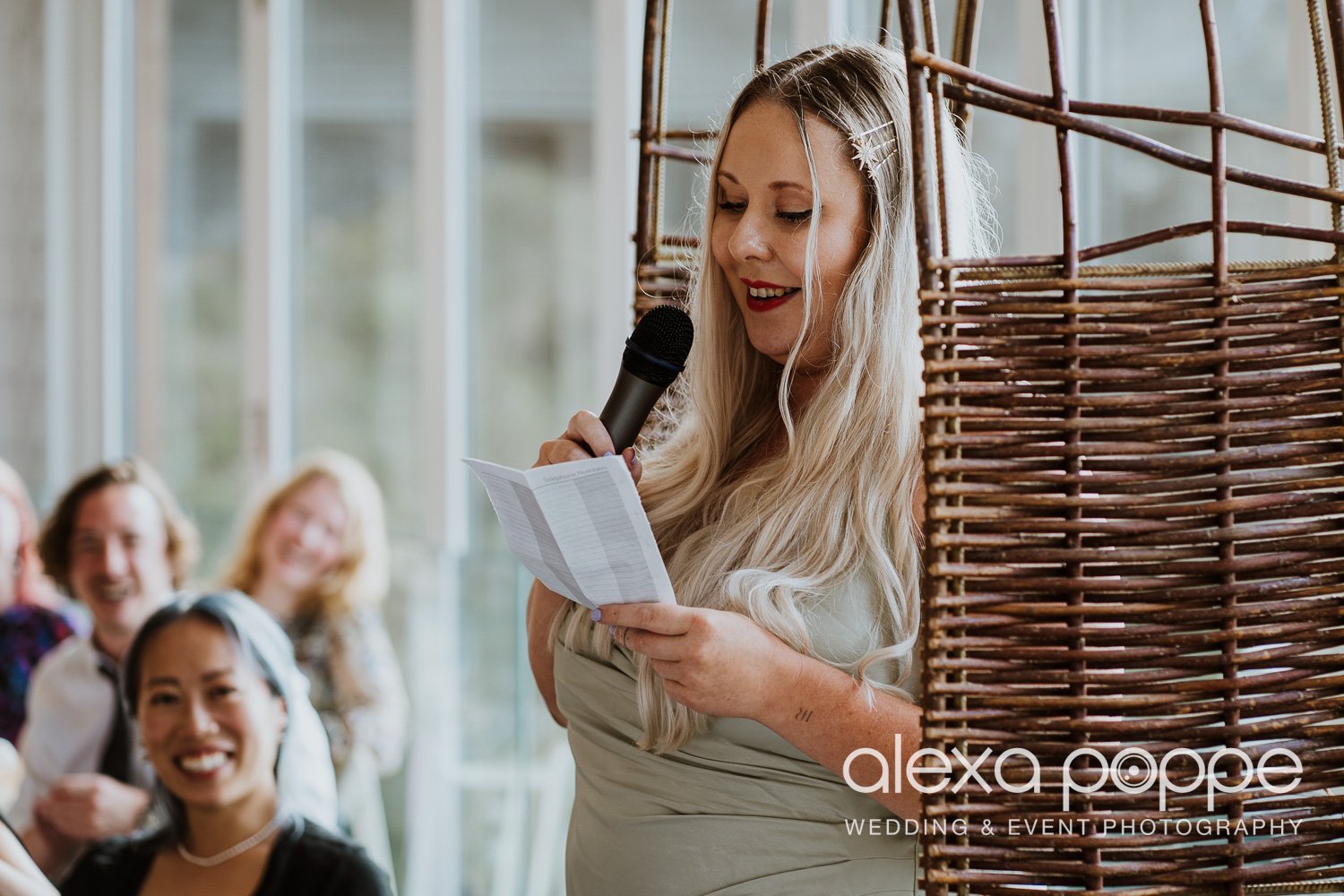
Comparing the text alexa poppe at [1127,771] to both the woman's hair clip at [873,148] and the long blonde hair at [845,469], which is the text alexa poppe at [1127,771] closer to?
the long blonde hair at [845,469]

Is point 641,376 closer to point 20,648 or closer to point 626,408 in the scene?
point 626,408

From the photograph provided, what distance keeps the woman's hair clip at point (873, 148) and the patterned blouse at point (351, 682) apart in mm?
2086

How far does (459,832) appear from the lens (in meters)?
3.40

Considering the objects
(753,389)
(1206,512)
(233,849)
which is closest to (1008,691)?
(1206,512)

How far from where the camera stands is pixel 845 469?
4.73 ft

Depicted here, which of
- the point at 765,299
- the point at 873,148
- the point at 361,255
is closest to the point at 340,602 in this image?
the point at 361,255

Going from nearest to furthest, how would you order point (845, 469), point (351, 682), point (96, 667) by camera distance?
1. point (845, 469)
2. point (96, 667)
3. point (351, 682)

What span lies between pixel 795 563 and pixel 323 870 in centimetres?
96

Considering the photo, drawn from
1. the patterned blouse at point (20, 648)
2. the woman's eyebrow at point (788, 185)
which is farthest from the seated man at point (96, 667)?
the woman's eyebrow at point (788, 185)

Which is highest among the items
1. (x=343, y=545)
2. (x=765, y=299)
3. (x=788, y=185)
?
(x=788, y=185)

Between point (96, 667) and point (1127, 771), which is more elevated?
point (1127, 771)

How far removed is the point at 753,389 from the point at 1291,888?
0.83 m

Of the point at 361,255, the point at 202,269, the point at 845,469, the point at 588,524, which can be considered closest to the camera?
the point at 588,524

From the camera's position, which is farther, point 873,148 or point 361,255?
point 361,255
